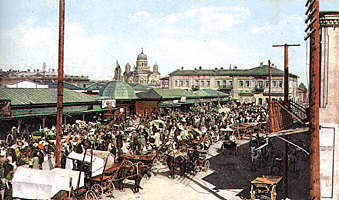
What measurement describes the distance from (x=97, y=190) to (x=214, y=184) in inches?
238

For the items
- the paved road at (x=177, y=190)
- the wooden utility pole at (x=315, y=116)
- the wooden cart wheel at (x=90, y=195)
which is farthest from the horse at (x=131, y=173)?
the wooden utility pole at (x=315, y=116)

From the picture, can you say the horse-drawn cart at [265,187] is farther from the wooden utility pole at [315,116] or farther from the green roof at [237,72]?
the green roof at [237,72]

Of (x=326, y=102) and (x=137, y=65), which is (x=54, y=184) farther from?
(x=137, y=65)

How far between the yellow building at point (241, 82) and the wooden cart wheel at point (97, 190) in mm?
68909

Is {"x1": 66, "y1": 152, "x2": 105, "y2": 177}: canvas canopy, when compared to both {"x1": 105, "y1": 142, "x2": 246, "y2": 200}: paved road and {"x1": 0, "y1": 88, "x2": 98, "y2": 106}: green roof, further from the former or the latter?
{"x1": 0, "y1": 88, "x2": 98, "y2": 106}: green roof

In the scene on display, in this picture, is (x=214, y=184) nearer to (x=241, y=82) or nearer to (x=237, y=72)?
(x=241, y=82)

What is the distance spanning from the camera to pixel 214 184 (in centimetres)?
1587

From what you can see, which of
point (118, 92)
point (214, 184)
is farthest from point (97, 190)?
point (118, 92)

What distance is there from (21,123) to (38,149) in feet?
35.5

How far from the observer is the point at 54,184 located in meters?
10.6

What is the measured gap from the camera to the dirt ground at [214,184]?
14.0 metres

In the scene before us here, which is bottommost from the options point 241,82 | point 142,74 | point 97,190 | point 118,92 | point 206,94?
point 97,190

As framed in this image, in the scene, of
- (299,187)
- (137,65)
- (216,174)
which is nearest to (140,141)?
(216,174)

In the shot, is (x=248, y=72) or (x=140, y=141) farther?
(x=248, y=72)
